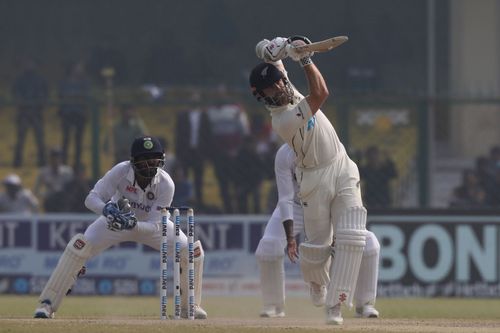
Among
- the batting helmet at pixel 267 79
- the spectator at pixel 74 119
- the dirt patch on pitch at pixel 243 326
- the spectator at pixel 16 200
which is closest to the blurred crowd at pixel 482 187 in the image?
the spectator at pixel 74 119

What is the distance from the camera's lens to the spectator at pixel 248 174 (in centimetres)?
1959

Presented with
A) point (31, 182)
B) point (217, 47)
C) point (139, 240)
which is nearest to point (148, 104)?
point (31, 182)

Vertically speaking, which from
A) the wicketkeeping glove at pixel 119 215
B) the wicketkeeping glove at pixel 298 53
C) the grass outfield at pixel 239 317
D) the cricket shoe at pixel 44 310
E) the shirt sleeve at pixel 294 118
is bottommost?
the grass outfield at pixel 239 317

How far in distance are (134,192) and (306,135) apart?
183 cm

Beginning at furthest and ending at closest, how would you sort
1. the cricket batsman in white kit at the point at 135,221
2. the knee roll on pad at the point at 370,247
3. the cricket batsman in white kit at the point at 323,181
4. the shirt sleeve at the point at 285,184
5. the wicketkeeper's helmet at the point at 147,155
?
1. the shirt sleeve at the point at 285,184
2. the knee roll on pad at the point at 370,247
3. the cricket batsman in white kit at the point at 135,221
4. the wicketkeeper's helmet at the point at 147,155
5. the cricket batsman in white kit at the point at 323,181

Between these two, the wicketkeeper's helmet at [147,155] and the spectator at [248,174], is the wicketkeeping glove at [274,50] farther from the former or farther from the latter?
the spectator at [248,174]

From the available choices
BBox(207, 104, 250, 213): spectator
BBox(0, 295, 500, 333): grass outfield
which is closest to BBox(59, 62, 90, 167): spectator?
BBox(207, 104, 250, 213): spectator

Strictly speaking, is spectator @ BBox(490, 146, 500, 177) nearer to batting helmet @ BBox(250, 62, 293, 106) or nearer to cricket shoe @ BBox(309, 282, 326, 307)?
cricket shoe @ BBox(309, 282, 326, 307)

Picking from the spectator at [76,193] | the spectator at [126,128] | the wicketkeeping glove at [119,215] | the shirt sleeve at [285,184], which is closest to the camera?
the wicketkeeping glove at [119,215]

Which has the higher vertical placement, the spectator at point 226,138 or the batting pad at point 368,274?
the spectator at point 226,138

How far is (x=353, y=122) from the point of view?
64.0ft

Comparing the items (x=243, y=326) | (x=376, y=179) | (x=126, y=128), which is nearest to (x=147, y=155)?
(x=243, y=326)

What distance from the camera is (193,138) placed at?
20.0 m

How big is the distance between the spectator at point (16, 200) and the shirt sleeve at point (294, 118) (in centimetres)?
925
